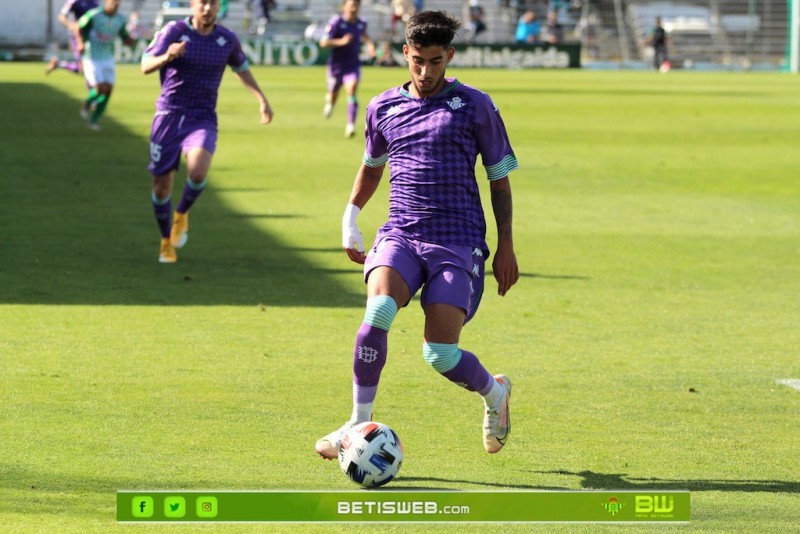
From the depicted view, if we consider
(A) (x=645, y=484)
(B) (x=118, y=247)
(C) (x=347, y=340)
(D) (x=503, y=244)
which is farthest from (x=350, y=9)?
(A) (x=645, y=484)

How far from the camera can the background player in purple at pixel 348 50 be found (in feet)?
87.7

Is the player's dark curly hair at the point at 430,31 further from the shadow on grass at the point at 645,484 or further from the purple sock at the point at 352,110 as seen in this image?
the purple sock at the point at 352,110

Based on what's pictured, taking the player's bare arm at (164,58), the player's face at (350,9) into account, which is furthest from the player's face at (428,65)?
the player's face at (350,9)

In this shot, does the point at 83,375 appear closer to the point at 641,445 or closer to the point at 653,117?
the point at 641,445

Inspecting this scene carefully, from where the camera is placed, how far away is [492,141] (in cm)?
732

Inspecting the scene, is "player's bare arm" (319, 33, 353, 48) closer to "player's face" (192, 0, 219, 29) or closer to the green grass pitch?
the green grass pitch

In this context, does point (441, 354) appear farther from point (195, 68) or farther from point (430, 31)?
point (195, 68)

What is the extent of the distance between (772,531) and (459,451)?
1763mm

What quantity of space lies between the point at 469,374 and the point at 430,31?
157 cm

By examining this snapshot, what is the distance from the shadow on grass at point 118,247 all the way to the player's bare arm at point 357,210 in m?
4.25

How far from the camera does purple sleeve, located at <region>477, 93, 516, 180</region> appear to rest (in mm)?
7273

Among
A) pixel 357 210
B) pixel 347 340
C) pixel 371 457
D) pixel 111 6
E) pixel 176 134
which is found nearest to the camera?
A: pixel 371 457

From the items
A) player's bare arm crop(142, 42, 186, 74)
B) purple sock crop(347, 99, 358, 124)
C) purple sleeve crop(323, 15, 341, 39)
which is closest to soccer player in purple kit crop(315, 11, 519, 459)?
player's bare arm crop(142, 42, 186, 74)

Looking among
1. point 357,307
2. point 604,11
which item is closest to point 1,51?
point 604,11
